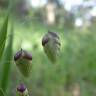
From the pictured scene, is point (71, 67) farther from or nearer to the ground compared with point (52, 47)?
nearer to the ground

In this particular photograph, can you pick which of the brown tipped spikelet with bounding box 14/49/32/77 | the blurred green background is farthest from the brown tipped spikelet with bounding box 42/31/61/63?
the blurred green background

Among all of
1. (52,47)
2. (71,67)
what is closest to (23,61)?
(52,47)

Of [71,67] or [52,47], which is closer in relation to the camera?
[52,47]

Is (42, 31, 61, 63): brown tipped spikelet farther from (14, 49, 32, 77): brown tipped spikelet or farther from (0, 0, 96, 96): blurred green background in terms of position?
(0, 0, 96, 96): blurred green background

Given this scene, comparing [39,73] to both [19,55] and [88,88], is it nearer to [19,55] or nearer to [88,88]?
[88,88]

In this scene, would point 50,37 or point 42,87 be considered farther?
point 42,87

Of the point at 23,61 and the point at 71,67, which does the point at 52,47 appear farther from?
the point at 71,67

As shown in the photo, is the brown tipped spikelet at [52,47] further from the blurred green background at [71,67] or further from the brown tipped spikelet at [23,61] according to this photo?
the blurred green background at [71,67]

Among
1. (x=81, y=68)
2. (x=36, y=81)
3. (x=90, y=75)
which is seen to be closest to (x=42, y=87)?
(x=36, y=81)
